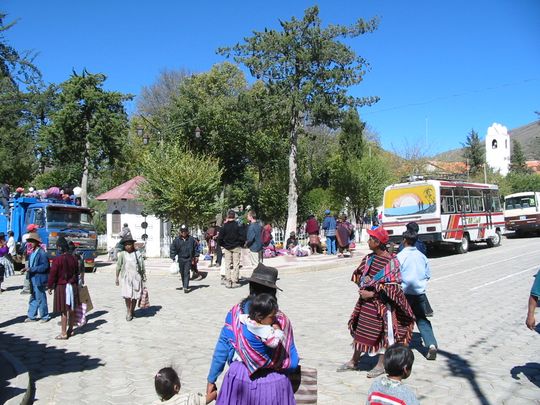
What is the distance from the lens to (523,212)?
1232 inches

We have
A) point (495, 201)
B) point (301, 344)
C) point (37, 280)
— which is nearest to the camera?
point (301, 344)

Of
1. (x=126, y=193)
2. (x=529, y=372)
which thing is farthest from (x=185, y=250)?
(x=126, y=193)

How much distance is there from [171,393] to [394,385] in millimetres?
1548

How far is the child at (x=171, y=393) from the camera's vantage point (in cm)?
344

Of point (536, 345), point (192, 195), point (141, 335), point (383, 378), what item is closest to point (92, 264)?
point (192, 195)

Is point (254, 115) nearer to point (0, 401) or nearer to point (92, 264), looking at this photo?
point (92, 264)

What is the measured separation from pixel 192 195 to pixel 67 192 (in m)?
5.53

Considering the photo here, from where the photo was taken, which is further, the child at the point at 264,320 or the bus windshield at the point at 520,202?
the bus windshield at the point at 520,202

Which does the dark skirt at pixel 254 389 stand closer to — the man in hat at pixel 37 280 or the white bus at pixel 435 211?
the man in hat at pixel 37 280

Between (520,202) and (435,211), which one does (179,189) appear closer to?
(435,211)

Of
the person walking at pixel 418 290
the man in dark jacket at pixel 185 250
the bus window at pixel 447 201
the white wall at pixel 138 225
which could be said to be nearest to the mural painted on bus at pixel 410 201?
the bus window at pixel 447 201

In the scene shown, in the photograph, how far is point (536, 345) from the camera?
24.3 ft

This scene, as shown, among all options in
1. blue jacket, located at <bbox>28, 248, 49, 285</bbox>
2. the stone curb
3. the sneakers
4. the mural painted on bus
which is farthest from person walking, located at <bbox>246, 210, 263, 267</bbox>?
the stone curb

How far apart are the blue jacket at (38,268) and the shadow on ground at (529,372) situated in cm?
818
